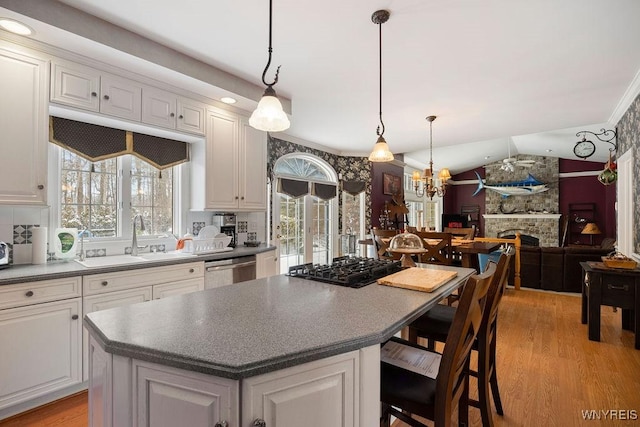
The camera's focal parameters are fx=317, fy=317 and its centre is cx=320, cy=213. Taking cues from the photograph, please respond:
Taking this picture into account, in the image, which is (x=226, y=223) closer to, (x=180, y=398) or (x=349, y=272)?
(x=349, y=272)

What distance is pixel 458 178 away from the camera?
11922 millimetres

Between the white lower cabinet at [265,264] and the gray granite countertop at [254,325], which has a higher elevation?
the gray granite countertop at [254,325]

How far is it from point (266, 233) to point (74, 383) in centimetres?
254

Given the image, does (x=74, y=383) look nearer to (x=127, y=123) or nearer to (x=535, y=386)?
(x=127, y=123)

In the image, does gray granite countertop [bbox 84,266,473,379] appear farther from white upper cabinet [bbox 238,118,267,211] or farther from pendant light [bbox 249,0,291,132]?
white upper cabinet [bbox 238,118,267,211]

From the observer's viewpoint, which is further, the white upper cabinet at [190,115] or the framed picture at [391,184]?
the framed picture at [391,184]

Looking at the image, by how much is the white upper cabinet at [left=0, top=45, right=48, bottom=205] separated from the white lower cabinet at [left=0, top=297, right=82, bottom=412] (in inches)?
28.5

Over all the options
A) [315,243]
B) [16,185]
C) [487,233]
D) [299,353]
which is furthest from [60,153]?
[487,233]

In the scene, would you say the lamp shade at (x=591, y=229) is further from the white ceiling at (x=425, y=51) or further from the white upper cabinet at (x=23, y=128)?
the white upper cabinet at (x=23, y=128)

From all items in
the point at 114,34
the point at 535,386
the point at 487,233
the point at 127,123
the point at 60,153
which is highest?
the point at 114,34

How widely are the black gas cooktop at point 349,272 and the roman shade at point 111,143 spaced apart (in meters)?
1.90

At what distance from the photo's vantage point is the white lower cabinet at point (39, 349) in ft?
6.09

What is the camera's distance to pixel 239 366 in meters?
0.79

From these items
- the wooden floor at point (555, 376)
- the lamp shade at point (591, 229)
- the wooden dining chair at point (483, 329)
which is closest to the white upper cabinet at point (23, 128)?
the wooden floor at point (555, 376)
